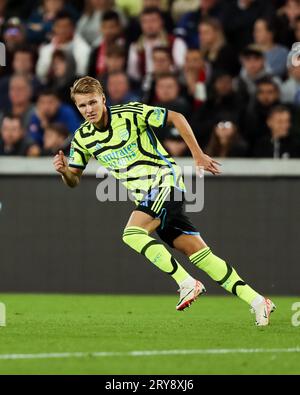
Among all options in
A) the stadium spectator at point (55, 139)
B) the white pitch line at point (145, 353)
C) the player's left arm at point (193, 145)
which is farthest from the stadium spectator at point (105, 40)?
the white pitch line at point (145, 353)

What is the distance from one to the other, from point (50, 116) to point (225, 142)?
2.64 m

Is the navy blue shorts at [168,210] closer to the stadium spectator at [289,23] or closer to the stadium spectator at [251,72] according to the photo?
the stadium spectator at [251,72]

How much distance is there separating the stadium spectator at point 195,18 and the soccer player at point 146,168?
683 cm

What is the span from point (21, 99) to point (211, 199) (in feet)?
11.5

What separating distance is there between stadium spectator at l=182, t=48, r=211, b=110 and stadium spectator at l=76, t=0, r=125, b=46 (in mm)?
2160

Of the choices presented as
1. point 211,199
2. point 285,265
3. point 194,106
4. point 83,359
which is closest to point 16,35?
point 194,106

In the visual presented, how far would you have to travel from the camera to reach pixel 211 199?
45.3 ft

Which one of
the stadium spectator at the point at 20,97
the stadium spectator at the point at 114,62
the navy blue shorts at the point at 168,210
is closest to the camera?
the navy blue shorts at the point at 168,210

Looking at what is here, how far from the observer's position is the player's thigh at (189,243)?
30.5 ft

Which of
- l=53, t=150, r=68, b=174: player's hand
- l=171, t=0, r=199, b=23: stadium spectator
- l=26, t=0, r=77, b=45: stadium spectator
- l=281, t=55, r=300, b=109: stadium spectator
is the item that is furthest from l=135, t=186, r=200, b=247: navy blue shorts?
l=26, t=0, r=77, b=45: stadium spectator

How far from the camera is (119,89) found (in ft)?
49.1

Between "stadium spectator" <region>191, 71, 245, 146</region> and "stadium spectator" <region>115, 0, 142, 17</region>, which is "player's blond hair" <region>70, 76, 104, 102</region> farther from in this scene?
"stadium spectator" <region>115, 0, 142, 17</region>

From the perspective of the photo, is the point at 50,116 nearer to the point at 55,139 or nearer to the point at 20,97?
the point at 55,139

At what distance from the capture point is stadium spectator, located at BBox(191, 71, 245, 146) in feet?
46.8
